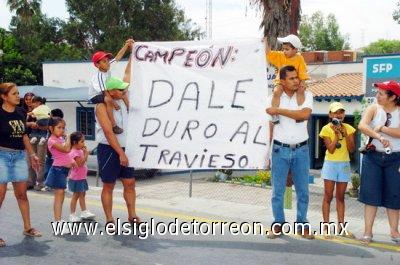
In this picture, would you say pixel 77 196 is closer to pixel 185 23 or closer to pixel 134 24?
pixel 134 24

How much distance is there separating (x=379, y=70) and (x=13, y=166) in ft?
27.0

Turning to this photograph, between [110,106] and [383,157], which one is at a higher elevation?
[110,106]

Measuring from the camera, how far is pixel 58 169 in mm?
7121

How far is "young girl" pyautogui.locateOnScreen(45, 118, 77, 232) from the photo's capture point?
702 cm

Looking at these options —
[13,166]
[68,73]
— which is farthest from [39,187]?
[68,73]

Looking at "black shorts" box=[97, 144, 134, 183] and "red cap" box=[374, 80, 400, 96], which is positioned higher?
"red cap" box=[374, 80, 400, 96]

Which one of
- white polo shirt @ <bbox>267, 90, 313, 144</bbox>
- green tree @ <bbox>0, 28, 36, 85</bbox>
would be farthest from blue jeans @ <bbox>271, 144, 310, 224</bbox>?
green tree @ <bbox>0, 28, 36, 85</bbox>

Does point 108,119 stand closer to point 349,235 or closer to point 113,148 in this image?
point 113,148

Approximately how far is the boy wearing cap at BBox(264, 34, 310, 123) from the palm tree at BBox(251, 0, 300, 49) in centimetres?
804

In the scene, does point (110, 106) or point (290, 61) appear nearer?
point (290, 61)

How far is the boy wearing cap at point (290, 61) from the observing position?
6.30 meters

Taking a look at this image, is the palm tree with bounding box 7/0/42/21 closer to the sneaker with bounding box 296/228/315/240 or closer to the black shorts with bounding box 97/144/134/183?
the black shorts with bounding box 97/144/134/183

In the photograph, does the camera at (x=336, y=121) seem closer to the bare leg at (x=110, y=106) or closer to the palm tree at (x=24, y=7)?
the bare leg at (x=110, y=106)

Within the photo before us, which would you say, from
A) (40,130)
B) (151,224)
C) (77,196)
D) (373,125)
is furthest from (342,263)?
(40,130)
